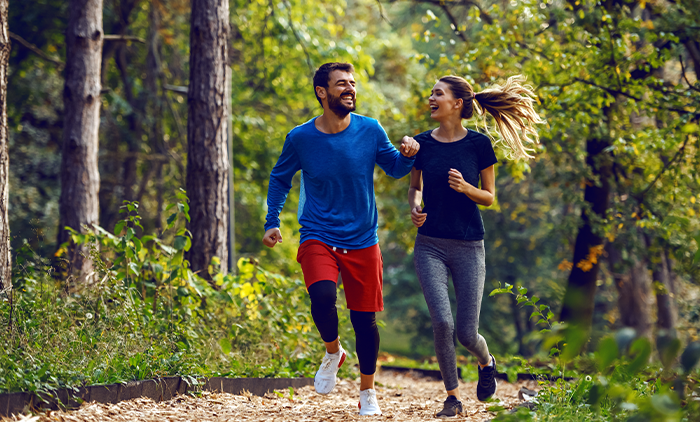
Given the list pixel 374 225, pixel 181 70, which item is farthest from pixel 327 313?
pixel 181 70

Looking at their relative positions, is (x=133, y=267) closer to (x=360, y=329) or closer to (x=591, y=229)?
(x=360, y=329)

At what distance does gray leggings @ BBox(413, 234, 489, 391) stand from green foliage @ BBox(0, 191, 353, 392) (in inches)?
72.6

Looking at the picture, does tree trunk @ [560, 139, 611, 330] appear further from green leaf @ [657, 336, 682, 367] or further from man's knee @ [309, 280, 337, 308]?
green leaf @ [657, 336, 682, 367]

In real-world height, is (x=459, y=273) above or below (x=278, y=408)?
above

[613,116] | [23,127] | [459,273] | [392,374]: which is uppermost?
[23,127]

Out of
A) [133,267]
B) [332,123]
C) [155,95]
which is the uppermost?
[155,95]

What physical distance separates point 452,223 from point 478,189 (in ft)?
0.94

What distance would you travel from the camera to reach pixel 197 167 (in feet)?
23.0

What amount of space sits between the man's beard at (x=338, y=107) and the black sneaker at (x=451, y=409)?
6.69ft

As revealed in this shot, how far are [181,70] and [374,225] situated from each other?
1335cm

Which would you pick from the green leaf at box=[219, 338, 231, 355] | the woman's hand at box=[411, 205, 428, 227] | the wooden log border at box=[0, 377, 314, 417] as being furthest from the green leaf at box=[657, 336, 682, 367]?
the green leaf at box=[219, 338, 231, 355]

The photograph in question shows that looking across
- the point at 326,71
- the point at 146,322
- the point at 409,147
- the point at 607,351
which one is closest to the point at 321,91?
the point at 326,71

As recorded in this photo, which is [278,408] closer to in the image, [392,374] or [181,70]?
[392,374]

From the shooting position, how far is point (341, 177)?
164 inches
